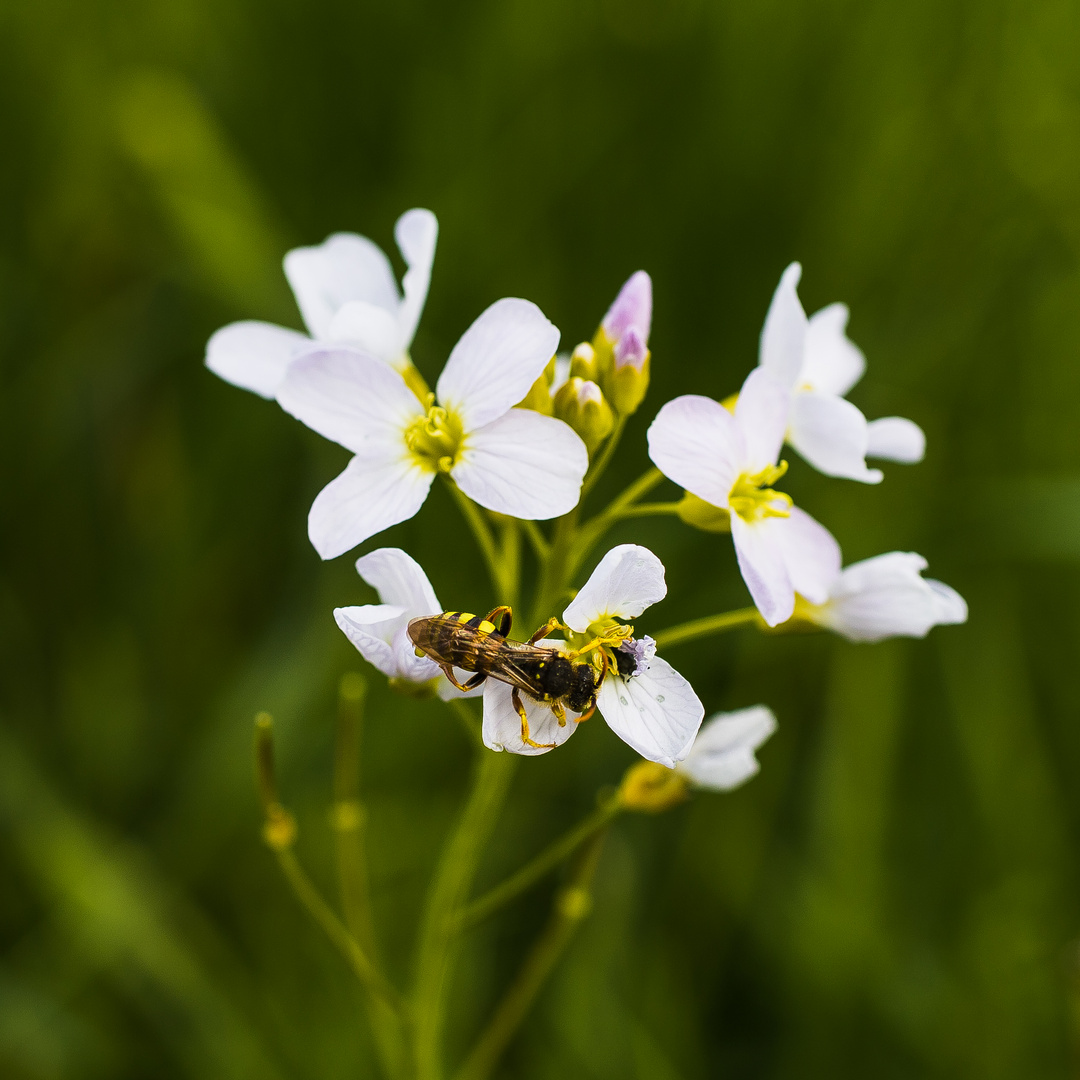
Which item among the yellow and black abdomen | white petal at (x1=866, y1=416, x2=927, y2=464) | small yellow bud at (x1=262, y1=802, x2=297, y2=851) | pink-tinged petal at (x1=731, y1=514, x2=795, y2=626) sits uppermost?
white petal at (x1=866, y1=416, x2=927, y2=464)

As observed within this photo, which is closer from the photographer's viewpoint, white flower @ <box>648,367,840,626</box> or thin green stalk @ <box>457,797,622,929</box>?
white flower @ <box>648,367,840,626</box>

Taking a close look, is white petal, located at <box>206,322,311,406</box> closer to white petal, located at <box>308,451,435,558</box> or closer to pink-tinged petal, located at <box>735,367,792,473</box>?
white petal, located at <box>308,451,435,558</box>

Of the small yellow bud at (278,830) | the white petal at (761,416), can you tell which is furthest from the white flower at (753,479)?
the small yellow bud at (278,830)

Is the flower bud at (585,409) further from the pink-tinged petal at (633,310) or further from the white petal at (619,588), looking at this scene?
the white petal at (619,588)

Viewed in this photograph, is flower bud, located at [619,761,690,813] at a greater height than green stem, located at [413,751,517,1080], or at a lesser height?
greater

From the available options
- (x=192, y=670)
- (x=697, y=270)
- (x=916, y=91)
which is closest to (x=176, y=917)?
(x=192, y=670)

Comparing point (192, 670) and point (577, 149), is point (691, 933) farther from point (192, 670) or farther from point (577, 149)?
point (577, 149)

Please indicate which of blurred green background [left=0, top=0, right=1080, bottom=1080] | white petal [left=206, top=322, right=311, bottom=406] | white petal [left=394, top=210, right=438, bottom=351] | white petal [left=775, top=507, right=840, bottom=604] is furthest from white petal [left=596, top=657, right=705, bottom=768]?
blurred green background [left=0, top=0, right=1080, bottom=1080]
